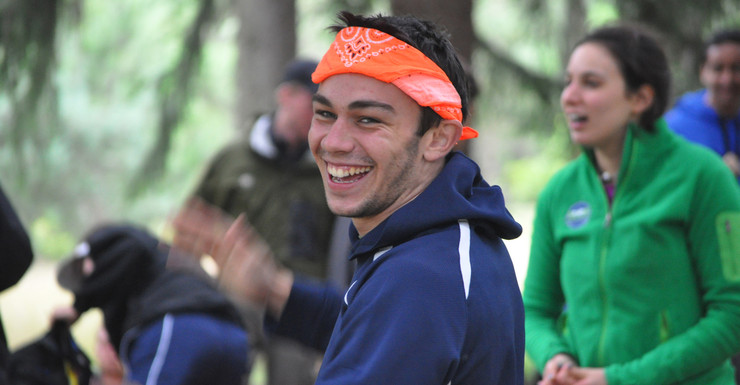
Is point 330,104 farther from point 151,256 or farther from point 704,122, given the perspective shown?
point 704,122

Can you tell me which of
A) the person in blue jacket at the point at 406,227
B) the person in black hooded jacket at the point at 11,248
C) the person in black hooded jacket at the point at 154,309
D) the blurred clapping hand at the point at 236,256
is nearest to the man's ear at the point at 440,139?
the person in blue jacket at the point at 406,227

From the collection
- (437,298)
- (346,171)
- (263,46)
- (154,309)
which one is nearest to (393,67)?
(346,171)

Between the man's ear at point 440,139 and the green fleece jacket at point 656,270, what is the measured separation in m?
1.16

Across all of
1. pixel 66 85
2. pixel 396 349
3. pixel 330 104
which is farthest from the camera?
pixel 66 85

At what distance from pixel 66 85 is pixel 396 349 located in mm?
17393

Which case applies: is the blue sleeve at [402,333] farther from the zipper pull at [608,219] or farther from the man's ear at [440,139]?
the zipper pull at [608,219]

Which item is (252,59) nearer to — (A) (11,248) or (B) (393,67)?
(A) (11,248)

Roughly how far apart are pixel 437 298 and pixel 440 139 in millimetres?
522

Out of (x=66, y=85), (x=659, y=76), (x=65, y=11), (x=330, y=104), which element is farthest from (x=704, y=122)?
(x=66, y=85)

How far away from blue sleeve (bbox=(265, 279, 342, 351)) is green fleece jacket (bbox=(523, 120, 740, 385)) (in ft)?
3.42

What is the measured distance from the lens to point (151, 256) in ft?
12.6

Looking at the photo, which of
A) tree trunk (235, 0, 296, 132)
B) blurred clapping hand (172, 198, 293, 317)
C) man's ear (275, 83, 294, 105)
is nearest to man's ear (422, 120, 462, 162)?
blurred clapping hand (172, 198, 293, 317)

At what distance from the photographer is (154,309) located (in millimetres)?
3596

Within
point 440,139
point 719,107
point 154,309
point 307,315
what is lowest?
point 154,309
